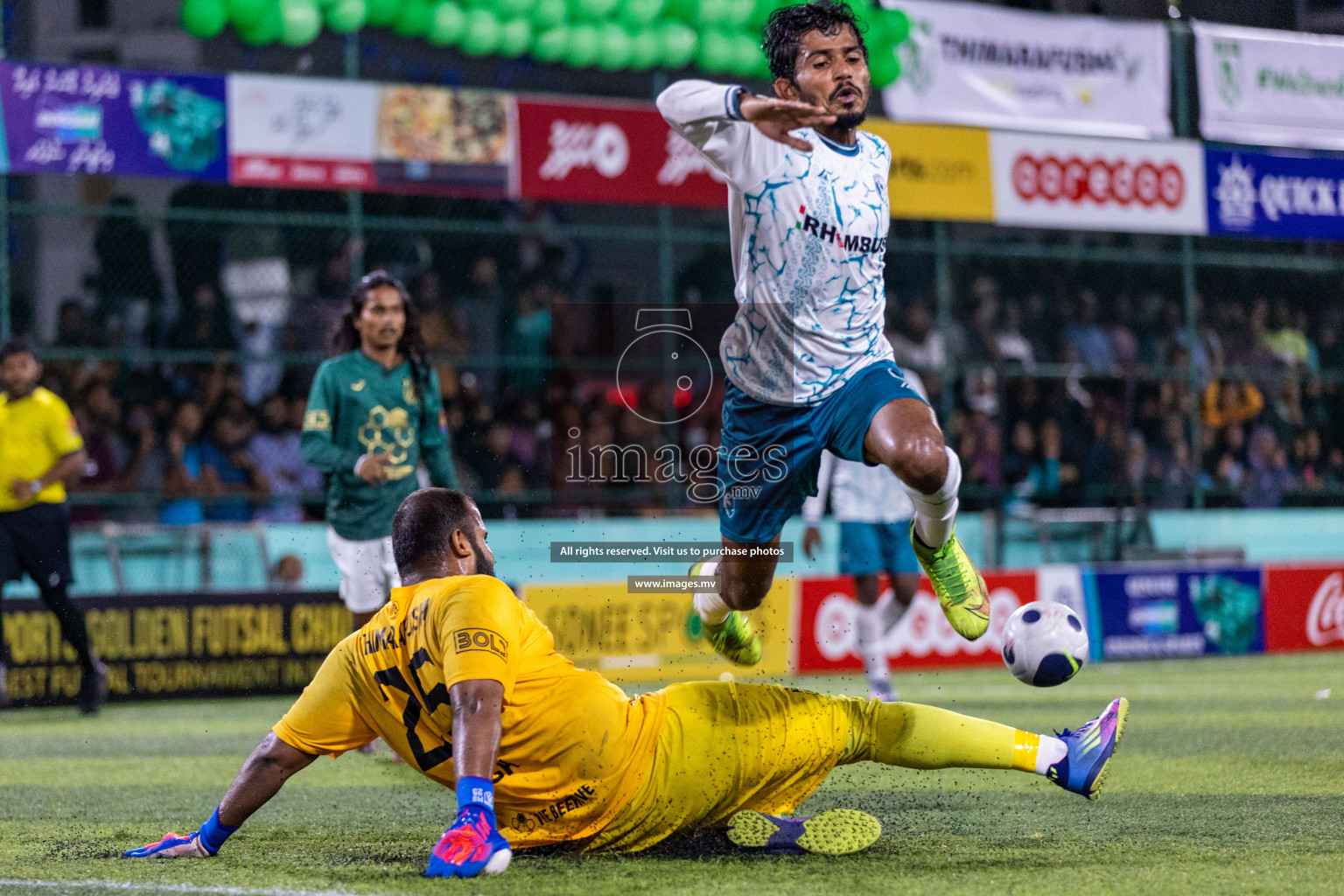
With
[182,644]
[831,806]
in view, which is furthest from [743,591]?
[182,644]

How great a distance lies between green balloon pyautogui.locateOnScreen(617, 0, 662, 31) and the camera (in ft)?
50.4

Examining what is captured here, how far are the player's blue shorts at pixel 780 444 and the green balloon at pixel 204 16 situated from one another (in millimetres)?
9267

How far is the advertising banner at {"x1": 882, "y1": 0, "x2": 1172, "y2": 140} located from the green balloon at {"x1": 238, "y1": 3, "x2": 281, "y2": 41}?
19.9ft

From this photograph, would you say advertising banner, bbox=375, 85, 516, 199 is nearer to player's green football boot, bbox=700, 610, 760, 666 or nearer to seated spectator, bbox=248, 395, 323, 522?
seated spectator, bbox=248, 395, 323, 522

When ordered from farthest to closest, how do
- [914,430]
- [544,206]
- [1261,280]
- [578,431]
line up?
[1261,280] → [544,206] → [578,431] → [914,430]

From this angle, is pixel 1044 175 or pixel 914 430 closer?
pixel 914 430

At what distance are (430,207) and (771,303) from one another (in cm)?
1051

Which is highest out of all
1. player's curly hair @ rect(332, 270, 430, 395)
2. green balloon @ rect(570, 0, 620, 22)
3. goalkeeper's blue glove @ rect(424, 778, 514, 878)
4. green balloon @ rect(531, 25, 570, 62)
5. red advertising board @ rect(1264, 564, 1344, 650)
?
green balloon @ rect(570, 0, 620, 22)

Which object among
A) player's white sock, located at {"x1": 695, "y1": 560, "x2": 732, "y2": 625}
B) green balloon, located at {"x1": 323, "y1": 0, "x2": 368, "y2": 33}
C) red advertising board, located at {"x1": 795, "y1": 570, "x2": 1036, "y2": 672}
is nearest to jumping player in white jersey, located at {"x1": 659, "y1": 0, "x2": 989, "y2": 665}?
player's white sock, located at {"x1": 695, "y1": 560, "x2": 732, "y2": 625}

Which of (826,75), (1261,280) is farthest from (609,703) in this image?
(1261,280)

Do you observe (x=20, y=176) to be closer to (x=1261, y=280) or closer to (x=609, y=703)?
(x=609, y=703)

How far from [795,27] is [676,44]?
10356 millimetres

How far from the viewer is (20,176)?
48.5 feet

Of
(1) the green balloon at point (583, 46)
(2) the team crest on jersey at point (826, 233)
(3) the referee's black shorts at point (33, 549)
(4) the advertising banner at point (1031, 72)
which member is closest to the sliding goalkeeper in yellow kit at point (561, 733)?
(2) the team crest on jersey at point (826, 233)
